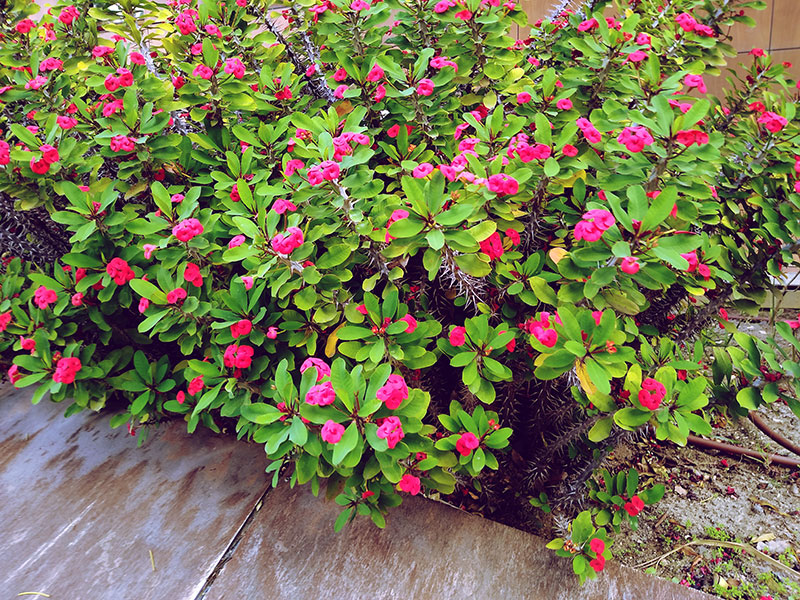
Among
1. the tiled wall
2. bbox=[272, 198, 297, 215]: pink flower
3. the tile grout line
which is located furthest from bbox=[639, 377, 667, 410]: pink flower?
the tiled wall

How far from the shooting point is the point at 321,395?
1.15 metres

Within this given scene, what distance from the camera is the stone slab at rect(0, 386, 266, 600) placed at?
1669 mm

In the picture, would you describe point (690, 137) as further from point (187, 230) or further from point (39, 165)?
point (39, 165)

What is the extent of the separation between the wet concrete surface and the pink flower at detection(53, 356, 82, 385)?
0.58 metres

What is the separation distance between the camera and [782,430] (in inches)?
90.9

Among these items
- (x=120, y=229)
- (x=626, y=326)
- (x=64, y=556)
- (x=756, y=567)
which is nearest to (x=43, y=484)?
(x=64, y=556)

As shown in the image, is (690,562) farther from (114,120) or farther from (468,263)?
(114,120)

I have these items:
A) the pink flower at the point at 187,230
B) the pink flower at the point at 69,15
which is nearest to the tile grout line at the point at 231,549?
the pink flower at the point at 187,230

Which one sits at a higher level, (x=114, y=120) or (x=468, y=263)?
(x=114, y=120)

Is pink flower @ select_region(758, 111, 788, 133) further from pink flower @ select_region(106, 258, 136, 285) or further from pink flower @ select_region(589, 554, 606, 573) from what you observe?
pink flower @ select_region(106, 258, 136, 285)

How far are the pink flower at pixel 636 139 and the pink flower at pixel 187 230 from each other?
1118 mm

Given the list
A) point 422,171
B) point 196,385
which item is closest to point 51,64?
point 196,385

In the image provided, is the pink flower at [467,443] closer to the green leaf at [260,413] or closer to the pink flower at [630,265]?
the green leaf at [260,413]

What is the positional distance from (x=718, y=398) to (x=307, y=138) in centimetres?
143
